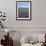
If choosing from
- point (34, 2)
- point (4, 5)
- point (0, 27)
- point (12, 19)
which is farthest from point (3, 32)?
point (34, 2)

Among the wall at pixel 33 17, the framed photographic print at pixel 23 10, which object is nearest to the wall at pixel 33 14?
the wall at pixel 33 17

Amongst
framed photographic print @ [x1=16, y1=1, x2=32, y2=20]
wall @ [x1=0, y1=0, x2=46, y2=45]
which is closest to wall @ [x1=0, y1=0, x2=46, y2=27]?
wall @ [x1=0, y1=0, x2=46, y2=45]

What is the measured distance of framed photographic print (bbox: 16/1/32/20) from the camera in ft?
13.4

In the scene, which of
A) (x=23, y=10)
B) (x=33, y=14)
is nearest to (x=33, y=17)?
(x=33, y=14)

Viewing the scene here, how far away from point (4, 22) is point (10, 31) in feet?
1.06

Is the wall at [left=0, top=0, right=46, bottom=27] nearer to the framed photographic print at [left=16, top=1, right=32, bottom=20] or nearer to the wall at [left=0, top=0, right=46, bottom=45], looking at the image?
the wall at [left=0, top=0, right=46, bottom=45]

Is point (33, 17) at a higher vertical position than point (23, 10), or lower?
lower

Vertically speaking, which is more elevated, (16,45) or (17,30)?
(17,30)

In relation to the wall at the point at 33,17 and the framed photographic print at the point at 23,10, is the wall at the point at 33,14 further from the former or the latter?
the framed photographic print at the point at 23,10

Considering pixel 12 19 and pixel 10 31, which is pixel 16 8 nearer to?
pixel 12 19

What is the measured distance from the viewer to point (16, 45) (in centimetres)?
419

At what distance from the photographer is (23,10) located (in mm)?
4125

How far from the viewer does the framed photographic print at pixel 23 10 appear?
13.4 ft

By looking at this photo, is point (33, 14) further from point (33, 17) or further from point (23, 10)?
point (23, 10)
